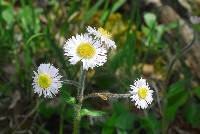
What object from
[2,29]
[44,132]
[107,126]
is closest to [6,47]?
[2,29]

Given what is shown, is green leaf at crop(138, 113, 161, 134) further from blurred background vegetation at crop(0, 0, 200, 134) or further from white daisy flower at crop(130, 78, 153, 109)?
white daisy flower at crop(130, 78, 153, 109)

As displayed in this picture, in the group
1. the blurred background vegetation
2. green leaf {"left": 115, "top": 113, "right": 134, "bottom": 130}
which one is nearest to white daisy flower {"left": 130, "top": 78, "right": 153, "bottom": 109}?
the blurred background vegetation

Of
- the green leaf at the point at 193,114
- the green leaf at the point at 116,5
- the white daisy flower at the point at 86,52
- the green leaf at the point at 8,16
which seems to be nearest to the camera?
the white daisy flower at the point at 86,52

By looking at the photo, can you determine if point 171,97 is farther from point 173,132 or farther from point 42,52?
point 42,52

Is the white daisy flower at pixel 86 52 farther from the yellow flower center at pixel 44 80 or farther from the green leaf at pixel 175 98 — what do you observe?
the green leaf at pixel 175 98

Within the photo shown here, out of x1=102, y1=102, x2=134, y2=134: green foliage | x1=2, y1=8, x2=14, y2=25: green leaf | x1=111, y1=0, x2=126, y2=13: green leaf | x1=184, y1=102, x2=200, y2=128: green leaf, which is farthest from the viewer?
x1=111, y1=0, x2=126, y2=13: green leaf

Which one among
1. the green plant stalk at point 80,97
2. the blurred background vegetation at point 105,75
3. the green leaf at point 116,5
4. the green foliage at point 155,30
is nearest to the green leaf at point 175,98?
the blurred background vegetation at point 105,75
